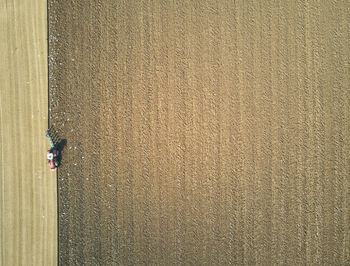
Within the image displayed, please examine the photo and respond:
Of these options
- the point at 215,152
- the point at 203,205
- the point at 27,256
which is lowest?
the point at 27,256

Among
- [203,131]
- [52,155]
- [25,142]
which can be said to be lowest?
[52,155]

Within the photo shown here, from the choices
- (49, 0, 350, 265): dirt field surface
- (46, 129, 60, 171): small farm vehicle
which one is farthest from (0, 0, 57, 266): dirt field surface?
(49, 0, 350, 265): dirt field surface

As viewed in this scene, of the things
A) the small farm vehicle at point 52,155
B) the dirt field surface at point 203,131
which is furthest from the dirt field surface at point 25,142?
the dirt field surface at point 203,131

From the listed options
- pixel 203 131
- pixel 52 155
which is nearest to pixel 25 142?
pixel 52 155

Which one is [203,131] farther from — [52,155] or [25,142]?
[25,142]

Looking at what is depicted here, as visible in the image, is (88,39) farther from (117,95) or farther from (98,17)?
(117,95)

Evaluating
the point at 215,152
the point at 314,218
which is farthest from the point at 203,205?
the point at 314,218
